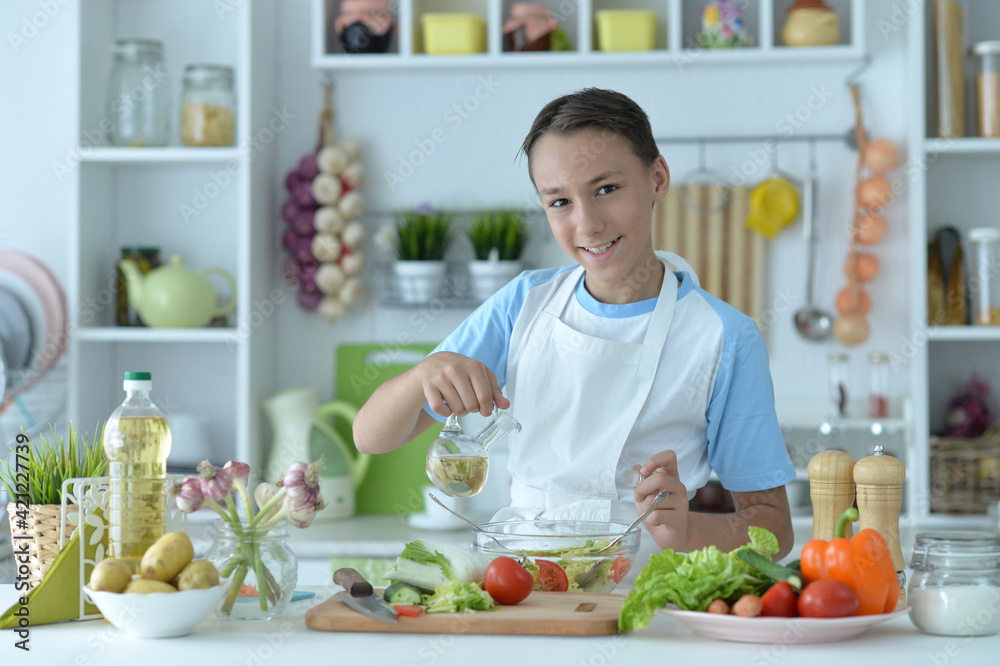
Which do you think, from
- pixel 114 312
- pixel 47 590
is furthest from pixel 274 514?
pixel 114 312

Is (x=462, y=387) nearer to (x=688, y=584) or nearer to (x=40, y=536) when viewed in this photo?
(x=688, y=584)

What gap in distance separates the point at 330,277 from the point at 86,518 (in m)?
1.46

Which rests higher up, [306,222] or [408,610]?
[306,222]

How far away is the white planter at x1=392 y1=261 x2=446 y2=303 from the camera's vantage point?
90.7 inches

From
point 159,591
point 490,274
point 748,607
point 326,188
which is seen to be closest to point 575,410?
point 748,607

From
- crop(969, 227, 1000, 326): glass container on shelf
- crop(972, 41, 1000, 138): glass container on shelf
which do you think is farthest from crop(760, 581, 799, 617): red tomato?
crop(972, 41, 1000, 138): glass container on shelf

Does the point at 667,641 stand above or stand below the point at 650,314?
below

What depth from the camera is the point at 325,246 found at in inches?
91.9

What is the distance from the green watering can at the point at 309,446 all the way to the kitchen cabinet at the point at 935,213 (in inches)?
50.1

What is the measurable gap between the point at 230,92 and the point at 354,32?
322 millimetres

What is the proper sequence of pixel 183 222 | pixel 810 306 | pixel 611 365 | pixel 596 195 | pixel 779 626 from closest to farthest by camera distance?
1. pixel 779 626
2. pixel 596 195
3. pixel 611 365
4. pixel 810 306
5. pixel 183 222

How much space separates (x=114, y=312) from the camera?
7.61 ft

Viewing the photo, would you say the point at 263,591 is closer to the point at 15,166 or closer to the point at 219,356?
the point at 219,356

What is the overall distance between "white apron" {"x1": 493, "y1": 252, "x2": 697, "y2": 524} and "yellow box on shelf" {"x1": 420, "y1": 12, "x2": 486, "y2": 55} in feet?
3.55
